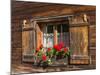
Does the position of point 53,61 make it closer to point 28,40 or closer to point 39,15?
point 28,40

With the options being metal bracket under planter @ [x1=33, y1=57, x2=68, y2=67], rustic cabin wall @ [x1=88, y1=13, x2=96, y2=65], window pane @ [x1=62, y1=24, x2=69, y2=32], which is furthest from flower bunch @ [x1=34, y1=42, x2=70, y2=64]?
rustic cabin wall @ [x1=88, y1=13, x2=96, y2=65]

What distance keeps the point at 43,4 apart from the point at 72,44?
2.20 feet

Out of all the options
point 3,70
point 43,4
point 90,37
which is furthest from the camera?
point 90,37

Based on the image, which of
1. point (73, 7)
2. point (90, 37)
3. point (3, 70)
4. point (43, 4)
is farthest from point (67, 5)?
point (3, 70)

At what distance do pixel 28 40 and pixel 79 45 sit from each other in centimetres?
72

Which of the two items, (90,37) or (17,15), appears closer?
(17,15)

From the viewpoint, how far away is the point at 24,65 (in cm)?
314

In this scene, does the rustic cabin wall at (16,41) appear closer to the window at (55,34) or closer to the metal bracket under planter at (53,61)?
the metal bracket under planter at (53,61)

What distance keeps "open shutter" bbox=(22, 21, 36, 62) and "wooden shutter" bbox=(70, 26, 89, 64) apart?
531 mm

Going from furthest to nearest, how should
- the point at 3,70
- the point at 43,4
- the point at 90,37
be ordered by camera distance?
the point at 90,37 < the point at 43,4 < the point at 3,70

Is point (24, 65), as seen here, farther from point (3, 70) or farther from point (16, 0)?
point (16, 0)

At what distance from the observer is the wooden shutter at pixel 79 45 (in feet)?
11.0

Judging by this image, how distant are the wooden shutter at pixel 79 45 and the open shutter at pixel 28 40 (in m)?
0.53

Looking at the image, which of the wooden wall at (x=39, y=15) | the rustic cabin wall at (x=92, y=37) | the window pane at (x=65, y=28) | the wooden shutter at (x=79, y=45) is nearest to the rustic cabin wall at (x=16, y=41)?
the wooden wall at (x=39, y=15)
